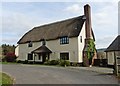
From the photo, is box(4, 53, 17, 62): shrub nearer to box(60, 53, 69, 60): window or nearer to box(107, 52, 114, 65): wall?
box(60, 53, 69, 60): window

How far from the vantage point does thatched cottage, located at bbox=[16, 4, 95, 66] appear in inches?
1598

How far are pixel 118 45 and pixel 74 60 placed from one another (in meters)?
8.58

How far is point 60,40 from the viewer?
43625 mm

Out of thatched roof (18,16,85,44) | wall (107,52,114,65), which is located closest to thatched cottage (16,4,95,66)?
thatched roof (18,16,85,44)

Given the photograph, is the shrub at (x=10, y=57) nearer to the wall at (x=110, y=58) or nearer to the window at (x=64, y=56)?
the window at (x=64, y=56)

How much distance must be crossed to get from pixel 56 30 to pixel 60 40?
3711mm

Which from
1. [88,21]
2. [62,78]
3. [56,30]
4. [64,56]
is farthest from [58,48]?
[62,78]

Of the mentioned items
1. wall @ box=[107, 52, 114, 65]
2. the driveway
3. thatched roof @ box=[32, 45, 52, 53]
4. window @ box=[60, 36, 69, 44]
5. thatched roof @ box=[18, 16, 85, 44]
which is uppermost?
thatched roof @ box=[18, 16, 85, 44]

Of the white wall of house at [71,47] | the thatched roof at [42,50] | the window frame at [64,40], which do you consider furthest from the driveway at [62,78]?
the thatched roof at [42,50]

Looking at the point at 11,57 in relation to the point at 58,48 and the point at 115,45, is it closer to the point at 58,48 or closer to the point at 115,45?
the point at 58,48

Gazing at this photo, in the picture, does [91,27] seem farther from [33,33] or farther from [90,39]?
[33,33]

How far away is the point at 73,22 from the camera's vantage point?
145 feet

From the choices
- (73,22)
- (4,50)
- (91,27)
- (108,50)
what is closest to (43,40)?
(73,22)

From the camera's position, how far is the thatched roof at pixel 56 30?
41.8 m
